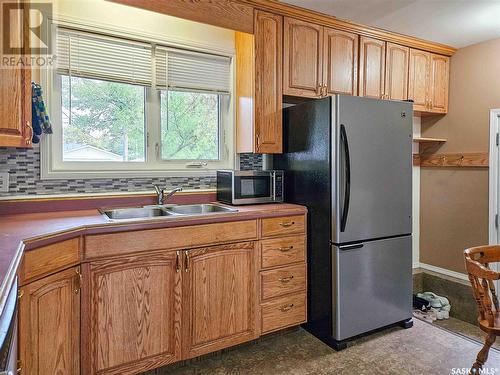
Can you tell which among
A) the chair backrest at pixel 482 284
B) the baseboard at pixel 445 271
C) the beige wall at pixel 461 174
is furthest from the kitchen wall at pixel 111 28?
the baseboard at pixel 445 271

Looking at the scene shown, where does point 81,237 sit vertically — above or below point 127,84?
below

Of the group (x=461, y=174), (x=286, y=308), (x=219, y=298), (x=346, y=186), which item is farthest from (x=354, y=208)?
(x=461, y=174)

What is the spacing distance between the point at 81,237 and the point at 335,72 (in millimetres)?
2272

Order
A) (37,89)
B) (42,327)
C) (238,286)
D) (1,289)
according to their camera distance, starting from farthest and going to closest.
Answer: (238,286)
(37,89)
(42,327)
(1,289)

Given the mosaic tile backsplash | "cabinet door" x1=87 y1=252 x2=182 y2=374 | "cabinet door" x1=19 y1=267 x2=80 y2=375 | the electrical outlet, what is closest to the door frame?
the mosaic tile backsplash

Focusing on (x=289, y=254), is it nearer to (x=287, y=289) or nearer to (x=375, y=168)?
(x=287, y=289)

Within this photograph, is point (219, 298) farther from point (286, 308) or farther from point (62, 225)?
point (62, 225)

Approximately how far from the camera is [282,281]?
7.75 ft

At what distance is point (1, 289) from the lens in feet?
2.76

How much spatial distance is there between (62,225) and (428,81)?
136 inches

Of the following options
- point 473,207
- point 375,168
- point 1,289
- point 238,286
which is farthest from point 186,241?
point 473,207

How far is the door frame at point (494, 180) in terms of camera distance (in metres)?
3.15

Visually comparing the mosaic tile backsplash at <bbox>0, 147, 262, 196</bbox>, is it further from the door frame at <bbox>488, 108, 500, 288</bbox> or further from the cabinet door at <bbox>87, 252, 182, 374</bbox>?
the door frame at <bbox>488, 108, 500, 288</bbox>

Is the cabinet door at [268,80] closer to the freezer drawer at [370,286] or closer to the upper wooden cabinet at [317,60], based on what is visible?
the upper wooden cabinet at [317,60]
